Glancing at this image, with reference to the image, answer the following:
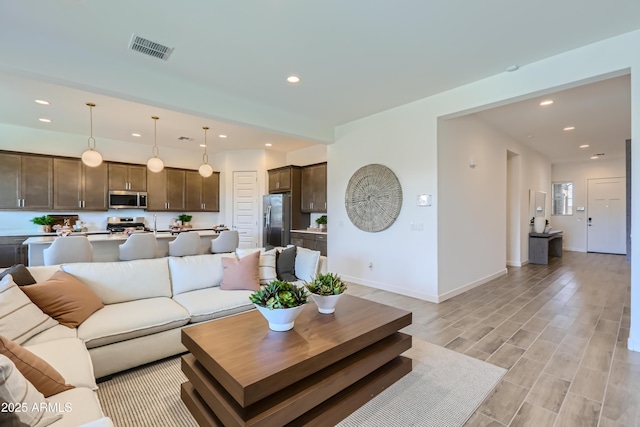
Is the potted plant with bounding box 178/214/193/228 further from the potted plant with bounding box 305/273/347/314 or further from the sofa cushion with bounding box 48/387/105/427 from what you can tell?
the sofa cushion with bounding box 48/387/105/427

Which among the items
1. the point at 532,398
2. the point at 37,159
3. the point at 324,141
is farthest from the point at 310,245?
the point at 37,159

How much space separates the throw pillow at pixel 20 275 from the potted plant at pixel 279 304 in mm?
1760

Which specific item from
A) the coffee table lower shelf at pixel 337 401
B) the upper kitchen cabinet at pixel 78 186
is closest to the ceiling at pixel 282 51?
the upper kitchen cabinet at pixel 78 186

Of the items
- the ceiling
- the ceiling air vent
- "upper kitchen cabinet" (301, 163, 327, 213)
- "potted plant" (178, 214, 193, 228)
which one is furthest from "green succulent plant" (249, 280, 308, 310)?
"potted plant" (178, 214, 193, 228)

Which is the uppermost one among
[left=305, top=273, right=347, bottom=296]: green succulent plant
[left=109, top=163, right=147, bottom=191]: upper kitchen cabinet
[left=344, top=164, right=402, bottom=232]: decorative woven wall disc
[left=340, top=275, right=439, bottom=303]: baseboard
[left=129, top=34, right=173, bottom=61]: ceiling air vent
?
[left=129, top=34, right=173, bottom=61]: ceiling air vent

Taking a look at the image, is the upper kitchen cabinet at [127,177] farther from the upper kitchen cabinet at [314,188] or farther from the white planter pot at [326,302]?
the white planter pot at [326,302]

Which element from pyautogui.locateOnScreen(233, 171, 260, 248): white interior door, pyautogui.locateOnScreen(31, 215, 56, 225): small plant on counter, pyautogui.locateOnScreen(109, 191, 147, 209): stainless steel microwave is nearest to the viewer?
pyautogui.locateOnScreen(31, 215, 56, 225): small plant on counter

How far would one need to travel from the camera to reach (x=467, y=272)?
4.77 metres

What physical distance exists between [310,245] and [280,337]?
15.0 feet

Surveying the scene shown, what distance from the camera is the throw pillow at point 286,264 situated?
3549 mm

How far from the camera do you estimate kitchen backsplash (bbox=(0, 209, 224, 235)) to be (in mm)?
5551

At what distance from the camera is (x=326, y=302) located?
2279mm

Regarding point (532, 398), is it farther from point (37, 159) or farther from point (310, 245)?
point (37, 159)

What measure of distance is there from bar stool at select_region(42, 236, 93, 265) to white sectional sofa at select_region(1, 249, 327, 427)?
1.00m
